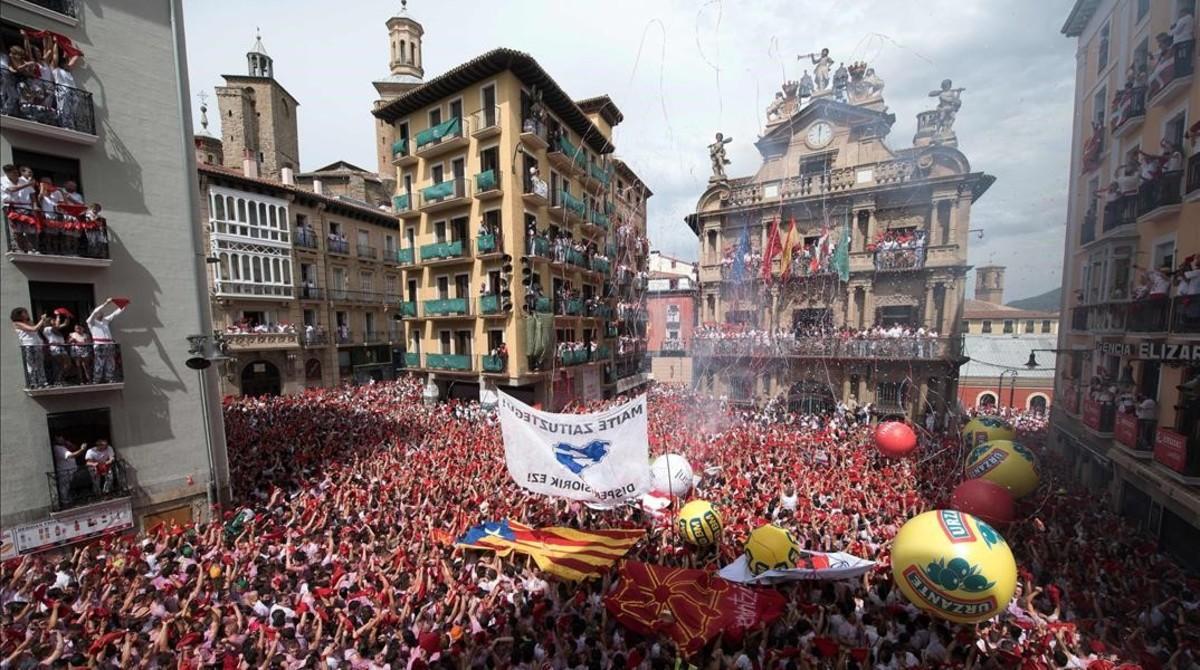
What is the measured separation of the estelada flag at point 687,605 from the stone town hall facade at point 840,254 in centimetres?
1790

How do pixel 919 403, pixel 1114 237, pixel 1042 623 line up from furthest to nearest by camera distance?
pixel 919 403 → pixel 1114 237 → pixel 1042 623

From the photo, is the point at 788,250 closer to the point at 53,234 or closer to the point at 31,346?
the point at 53,234

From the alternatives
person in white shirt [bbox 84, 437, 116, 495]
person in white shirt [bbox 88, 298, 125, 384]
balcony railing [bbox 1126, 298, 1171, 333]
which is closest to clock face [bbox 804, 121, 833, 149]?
balcony railing [bbox 1126, 298, 1171, 333]

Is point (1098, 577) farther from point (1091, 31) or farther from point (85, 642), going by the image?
point (1091, 31)

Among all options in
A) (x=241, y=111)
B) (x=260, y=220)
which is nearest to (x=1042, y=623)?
(x=260, y=220)

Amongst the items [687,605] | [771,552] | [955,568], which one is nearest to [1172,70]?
[955,568]

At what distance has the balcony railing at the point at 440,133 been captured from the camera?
73.5ft

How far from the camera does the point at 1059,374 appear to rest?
19.3 m

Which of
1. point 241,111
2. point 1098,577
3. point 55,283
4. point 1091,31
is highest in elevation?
point 241,111

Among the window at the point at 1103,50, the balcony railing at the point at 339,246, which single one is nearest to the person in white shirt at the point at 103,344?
the balcony railing at the point at 339,246

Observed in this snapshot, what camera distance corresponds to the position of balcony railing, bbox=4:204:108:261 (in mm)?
9203

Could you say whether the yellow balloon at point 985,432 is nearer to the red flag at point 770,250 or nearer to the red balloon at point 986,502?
the red balloon at point 986,502

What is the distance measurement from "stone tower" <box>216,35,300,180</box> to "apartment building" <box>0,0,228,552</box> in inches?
982

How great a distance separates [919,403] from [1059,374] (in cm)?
501
